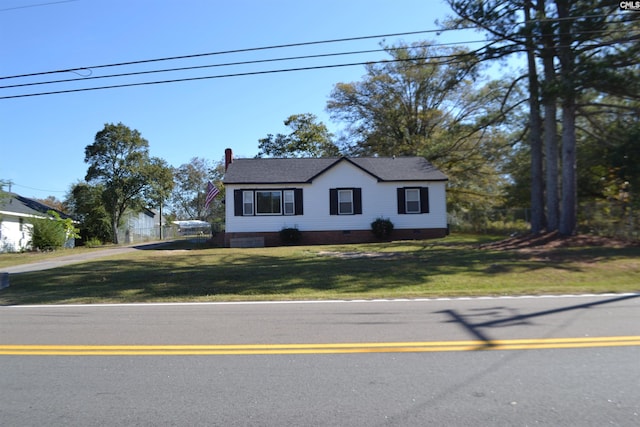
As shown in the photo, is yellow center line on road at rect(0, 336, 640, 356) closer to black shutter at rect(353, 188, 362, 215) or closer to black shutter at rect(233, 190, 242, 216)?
black shutter at rect(233, 190, 242, 216)

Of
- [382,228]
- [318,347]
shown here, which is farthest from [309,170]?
[318,347]

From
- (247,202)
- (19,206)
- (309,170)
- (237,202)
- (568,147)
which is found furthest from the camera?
(19,206)

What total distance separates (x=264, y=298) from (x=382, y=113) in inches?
1380

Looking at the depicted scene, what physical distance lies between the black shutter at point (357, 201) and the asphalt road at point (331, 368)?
18.5 metres

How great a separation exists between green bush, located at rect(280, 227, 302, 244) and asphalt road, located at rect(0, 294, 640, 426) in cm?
1734

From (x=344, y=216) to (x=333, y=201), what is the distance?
3.71 ft

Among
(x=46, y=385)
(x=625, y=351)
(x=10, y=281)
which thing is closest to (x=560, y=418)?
(x=625, y=351)

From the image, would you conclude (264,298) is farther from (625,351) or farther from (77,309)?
(625,351)

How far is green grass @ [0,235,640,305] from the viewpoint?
1074cm

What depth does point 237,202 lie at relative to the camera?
26.2m

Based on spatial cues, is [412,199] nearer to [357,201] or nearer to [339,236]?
[357,201]

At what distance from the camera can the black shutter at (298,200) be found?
26.5m

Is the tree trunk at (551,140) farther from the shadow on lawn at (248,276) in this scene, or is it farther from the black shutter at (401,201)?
the black shutter at (401,201)

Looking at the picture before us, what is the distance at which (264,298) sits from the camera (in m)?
10.3
